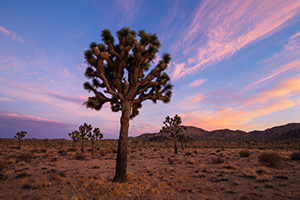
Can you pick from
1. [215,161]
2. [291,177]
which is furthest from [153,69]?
[215,161]

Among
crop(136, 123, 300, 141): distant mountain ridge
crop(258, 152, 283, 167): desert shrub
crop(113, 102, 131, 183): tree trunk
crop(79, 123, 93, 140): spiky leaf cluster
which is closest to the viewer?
crop(113, 102, 131, 183): tree trunk

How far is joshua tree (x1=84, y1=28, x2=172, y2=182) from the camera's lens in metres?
8.46

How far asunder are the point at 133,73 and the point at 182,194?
23.1ft

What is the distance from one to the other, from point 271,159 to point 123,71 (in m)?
13.2

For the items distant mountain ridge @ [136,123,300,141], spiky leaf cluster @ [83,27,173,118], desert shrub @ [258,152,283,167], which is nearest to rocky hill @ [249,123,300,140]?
distant mountain ridge @ [136,123,300,141]

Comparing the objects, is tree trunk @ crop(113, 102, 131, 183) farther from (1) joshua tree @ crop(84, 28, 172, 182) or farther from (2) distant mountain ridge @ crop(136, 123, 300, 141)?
(2) distant mountain ridge @ crop(136, 123, 300, 141)

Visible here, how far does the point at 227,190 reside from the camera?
6.91m

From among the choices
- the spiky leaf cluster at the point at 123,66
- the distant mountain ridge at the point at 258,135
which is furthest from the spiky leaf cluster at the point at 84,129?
the distant mountain ridge at the point at 258,135

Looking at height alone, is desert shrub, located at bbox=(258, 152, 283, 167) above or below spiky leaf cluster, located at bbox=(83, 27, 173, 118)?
below

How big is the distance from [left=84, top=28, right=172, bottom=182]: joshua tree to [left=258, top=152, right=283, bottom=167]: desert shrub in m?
10.2

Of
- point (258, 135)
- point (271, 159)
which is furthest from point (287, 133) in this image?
point (271, 159)

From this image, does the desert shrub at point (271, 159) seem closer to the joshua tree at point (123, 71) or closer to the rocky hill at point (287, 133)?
the joshua tree at point (123, 71)

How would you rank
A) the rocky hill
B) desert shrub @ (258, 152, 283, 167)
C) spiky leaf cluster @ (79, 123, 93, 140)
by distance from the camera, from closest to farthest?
desert shrub @ (258, 152, 283, 167) < spiky leaf cluster @ (79, 123, 93, 140) < the rocky hill

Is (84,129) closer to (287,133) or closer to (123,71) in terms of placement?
(123,71)
